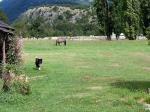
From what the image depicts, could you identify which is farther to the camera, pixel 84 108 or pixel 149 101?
pixel 149 101

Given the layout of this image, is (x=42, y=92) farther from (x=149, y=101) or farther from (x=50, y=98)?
(x=149, y=101)

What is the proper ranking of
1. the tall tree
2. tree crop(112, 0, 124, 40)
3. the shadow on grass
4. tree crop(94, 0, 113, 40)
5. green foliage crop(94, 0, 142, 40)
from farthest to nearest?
tree crop(94, 0, 113, 40)
tree crop(112, 0, 124, 40)
green foliage crop(94, 0, 142, 40)
the tall tree
the shadow on grass

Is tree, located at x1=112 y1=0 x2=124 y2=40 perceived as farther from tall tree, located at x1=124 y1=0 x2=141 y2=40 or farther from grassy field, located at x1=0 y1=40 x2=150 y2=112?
grassy field, located at x1=0 y1=40 x2=150 y2=112

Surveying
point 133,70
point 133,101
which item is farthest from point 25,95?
point 133,70

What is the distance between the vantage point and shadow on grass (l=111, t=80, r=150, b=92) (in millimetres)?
23487

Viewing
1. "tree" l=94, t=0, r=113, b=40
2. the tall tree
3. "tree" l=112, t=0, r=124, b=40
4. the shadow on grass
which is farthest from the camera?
"tree" l=94, t=0, r=113, b=40

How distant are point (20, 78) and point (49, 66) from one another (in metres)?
16.9

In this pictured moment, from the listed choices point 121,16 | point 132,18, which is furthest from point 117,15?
point 132,18

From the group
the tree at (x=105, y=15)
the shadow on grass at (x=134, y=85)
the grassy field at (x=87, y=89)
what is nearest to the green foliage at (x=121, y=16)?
the tree at (x=105, y=15)

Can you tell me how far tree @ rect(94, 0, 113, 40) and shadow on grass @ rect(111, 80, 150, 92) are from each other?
60.8 metres

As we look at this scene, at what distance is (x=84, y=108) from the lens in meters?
17.6

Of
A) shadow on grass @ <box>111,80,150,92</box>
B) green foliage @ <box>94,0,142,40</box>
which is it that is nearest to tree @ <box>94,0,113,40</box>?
green foliage @ <box>94,0,142,40</box>

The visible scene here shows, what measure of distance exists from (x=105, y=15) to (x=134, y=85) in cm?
6368

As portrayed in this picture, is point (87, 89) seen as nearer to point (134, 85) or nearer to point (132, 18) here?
point (134, 85)
